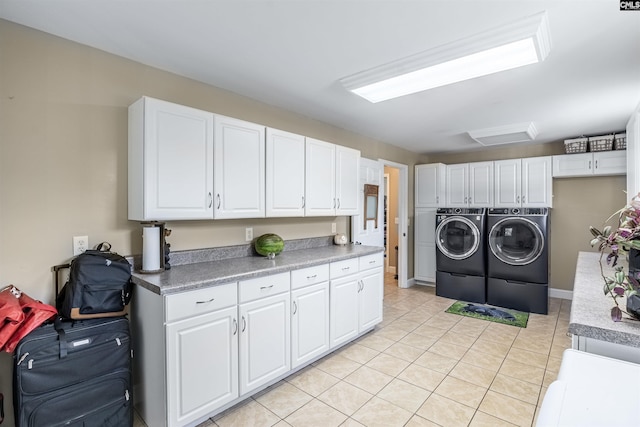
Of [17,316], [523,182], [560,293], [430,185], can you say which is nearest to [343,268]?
[17,316]

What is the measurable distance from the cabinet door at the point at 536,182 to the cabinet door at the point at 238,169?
3896mm

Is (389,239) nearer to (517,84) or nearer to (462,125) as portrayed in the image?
(462,125)

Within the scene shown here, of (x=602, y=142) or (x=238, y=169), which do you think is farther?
(x=602, y=142)

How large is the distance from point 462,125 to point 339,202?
1.80 metres

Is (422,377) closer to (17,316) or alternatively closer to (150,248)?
(150,248)

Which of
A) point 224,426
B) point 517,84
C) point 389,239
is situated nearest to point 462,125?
point 517,84

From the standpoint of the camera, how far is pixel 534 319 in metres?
3.81

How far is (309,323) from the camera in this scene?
256cm

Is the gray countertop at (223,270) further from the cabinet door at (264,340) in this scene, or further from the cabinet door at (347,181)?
the cabinet door at (347,181)

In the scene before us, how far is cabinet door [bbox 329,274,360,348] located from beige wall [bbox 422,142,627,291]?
358 cm

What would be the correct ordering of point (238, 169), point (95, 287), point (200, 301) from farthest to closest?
point (238, 169) < point (200, 301) < point (95, 287)

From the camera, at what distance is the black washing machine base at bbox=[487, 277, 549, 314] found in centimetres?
397

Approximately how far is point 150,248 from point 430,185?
441 centimetres

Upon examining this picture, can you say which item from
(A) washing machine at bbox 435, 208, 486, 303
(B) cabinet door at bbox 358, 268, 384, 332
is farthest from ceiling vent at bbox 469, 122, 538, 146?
(B) cabinet door at bbox 358, 268, 384, 332
